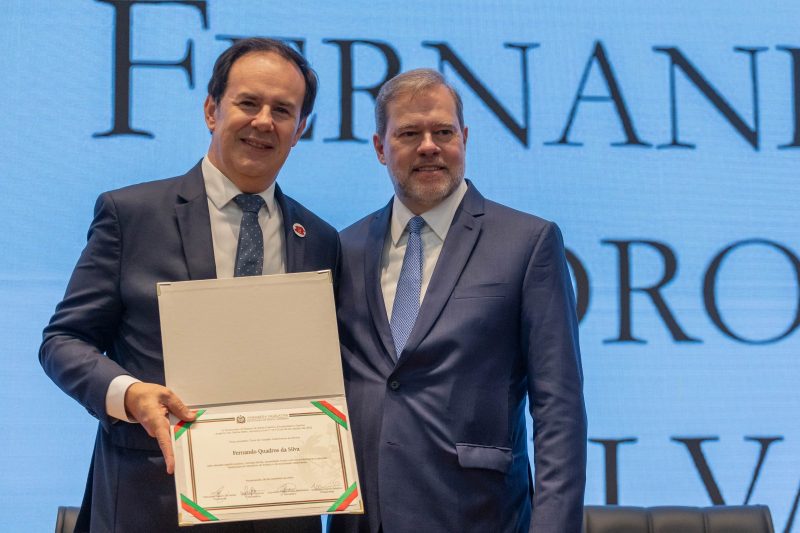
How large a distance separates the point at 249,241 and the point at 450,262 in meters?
0.50

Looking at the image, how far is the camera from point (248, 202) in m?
Result: 2.27

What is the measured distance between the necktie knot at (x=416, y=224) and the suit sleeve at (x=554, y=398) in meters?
0.31

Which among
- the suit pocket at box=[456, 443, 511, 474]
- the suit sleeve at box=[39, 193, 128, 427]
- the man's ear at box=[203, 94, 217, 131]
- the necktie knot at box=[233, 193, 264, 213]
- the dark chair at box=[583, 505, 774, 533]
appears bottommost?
the dark chair at box=[583, 505, 774, 533]

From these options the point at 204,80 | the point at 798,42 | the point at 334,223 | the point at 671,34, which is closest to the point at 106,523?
the point at 334,223

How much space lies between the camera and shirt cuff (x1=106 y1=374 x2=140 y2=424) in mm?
1953

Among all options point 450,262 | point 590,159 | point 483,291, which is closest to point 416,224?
point 450,262

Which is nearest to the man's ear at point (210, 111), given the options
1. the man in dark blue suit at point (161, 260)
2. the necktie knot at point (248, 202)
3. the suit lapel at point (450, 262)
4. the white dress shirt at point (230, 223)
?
the man in dark blue suit at point (161, 260)

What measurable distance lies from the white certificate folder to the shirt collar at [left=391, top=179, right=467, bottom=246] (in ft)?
1.54

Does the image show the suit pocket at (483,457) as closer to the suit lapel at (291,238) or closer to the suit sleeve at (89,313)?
the suit lapel at (291,238)

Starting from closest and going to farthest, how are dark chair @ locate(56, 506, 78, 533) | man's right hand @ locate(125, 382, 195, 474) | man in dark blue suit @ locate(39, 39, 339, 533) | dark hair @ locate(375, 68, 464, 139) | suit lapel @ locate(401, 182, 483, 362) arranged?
man's right hand @ locate(125, 382, 195, 474) < man in dark blue suit @ locate(39, 39, 339, 533) < suit lapel @ locate(401, 182, 483, 362) < dark hair @ locate(375, 68, 464, 139) < dark chair @ locate(56, 506, 78, 533)

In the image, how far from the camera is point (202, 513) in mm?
1864

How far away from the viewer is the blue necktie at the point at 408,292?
2.33 meters
